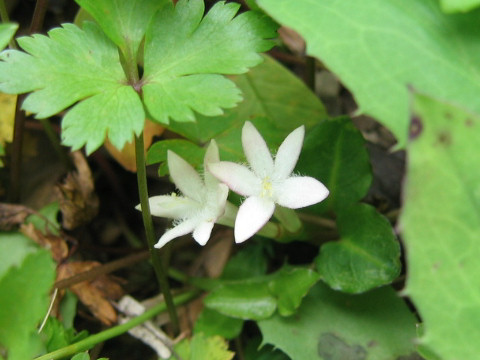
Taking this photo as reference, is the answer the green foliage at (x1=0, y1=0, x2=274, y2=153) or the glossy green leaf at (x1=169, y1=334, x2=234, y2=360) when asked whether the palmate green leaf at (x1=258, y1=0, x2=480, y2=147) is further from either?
the glossy green leaf at (x1=169, y1=334, x2=234, y2=360)

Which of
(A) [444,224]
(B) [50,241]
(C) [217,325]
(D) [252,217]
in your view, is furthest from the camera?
(B) [50,241]

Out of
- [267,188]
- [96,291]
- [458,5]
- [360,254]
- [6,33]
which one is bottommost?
[96,291]

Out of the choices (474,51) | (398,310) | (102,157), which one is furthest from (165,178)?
(474,51)

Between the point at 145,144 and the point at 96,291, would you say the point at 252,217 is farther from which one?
the point at 96,291

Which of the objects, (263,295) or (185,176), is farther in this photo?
(263,295)

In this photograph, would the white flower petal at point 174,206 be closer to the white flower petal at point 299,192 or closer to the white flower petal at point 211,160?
the white flower petal at point 211,160

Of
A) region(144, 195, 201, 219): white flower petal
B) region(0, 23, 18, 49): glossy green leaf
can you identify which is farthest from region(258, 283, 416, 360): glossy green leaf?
region(0, 23, 18, 49): glossy green leaf

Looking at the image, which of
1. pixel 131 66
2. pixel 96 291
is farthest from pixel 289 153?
pixel 96 291
